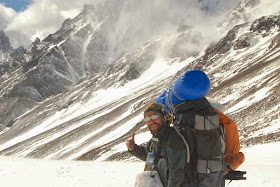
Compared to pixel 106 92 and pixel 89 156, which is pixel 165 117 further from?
pixel 106 92

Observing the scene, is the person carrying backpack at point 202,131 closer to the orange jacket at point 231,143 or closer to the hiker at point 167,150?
the orange jacket at point 231,143

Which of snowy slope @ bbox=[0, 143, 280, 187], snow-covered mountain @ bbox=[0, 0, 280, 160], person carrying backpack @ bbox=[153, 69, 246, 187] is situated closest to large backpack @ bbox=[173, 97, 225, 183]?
person carrying backpack @ bbox=[153, 69, 246, 187]

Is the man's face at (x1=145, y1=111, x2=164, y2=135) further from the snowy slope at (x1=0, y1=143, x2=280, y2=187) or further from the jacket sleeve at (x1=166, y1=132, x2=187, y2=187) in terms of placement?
the snowy slope at (x1=0, y1=143, x2=280, y2=187)

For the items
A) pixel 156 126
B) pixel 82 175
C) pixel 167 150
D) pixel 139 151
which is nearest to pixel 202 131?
pixel 167 150

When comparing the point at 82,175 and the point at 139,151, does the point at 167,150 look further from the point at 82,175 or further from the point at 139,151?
the point at 82,175

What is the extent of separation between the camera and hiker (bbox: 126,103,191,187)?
10.9 feet

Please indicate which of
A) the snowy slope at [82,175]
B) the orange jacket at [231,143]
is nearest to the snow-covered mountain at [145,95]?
the snowy slope at [82,175]

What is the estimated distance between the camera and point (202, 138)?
3479mm

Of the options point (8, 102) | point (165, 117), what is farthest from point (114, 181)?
point (8, 102)

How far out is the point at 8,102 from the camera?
177 meters

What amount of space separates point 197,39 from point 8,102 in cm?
13326

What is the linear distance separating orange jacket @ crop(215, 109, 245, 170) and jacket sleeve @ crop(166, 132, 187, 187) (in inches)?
31.5

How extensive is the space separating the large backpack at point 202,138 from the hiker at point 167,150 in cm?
11

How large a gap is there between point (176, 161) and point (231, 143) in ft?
3.27
